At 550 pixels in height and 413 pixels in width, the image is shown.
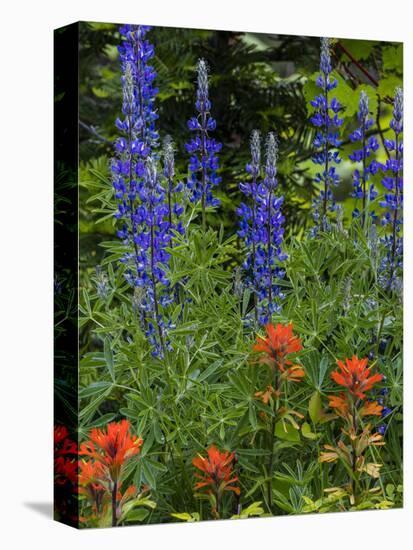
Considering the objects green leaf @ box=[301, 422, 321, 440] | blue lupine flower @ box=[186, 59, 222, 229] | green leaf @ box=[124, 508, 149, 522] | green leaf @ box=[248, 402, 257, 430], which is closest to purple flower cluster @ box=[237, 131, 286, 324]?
blue lupine flower @ box=[186, 59, 222, 229]

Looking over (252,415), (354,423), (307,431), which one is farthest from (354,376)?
(252,415)

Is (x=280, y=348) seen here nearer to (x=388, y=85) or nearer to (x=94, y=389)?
(x=94, y=389)

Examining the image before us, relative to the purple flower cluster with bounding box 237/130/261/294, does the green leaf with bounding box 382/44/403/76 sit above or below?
above

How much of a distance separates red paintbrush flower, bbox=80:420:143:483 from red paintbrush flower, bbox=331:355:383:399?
0.97m

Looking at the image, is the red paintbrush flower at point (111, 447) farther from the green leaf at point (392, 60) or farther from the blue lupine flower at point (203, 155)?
the green leaf at point (392, 60)

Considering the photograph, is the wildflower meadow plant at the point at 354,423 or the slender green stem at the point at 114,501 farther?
the wildflower meadow plant at the point at 354,423

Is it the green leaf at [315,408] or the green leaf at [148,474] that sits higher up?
the green leaf at [315,408]

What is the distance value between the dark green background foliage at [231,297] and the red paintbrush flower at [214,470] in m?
0.04

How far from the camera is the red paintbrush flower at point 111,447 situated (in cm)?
460

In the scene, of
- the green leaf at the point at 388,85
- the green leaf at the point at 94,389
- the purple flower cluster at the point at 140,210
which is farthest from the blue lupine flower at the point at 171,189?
the green leaf at the point at 388,85

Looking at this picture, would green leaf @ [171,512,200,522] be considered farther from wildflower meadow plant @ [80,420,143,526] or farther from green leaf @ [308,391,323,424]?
green leaf @ [308,391,323,424]

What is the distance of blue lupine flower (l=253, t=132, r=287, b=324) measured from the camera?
5012 millimetres

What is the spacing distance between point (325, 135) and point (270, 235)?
21.1 inches

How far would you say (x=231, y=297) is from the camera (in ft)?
16.2
